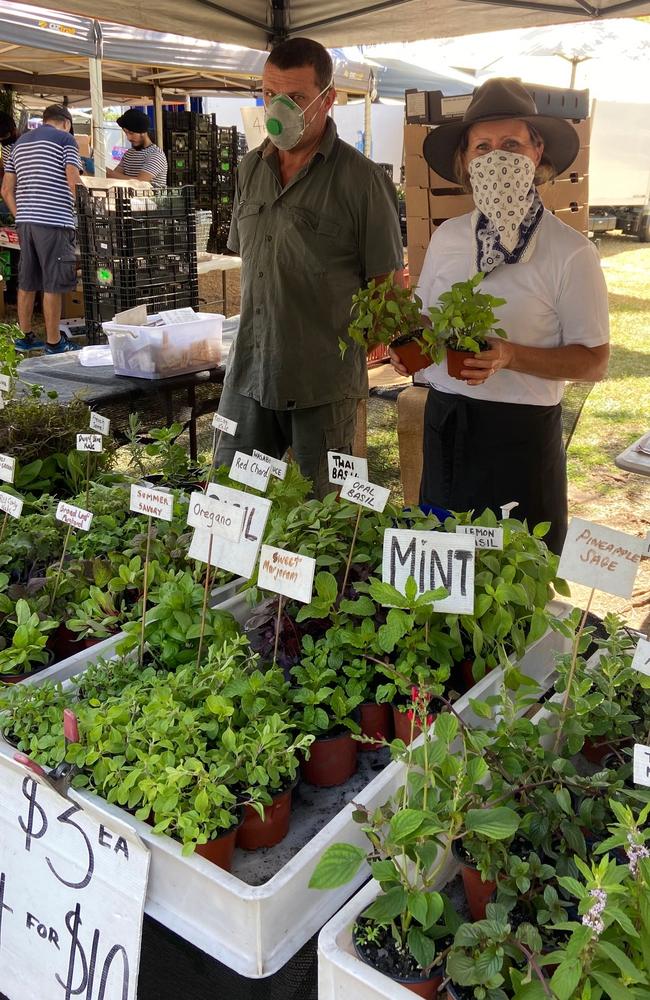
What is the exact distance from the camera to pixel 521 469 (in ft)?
7.02

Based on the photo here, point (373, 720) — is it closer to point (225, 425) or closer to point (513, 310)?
point (225, 425)

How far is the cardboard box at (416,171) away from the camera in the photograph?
11.4ft

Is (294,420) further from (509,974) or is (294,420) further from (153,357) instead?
(509,974)

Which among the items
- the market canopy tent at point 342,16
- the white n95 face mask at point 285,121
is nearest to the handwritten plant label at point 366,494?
the white n95 face mask at point 285,121

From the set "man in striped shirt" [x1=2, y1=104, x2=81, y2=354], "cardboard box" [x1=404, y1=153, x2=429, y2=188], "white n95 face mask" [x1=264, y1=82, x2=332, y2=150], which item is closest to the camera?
"white n95 face mask" [x1=264, y1=82, x2=332, y2=150]

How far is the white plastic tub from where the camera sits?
2.92 m

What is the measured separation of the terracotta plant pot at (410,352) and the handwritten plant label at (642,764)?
3.92 ft

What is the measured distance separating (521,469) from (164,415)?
56.6 inches

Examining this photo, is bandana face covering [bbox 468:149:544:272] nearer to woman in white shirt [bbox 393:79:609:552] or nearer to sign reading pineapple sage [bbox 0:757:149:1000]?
woman in white shirt [bbox 393:79:609:552]

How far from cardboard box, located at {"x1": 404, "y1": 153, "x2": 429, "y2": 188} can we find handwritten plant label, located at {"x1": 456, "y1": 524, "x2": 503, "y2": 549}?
2494 millimetres

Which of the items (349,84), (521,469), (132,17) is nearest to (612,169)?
(349,84)

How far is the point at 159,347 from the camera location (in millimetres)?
2928

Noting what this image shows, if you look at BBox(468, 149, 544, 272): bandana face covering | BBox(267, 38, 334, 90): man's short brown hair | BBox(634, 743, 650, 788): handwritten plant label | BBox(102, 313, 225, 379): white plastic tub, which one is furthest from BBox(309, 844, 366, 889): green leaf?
BBox(102, 313, 225, 379): white plastic tub

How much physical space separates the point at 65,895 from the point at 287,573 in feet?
1.72
